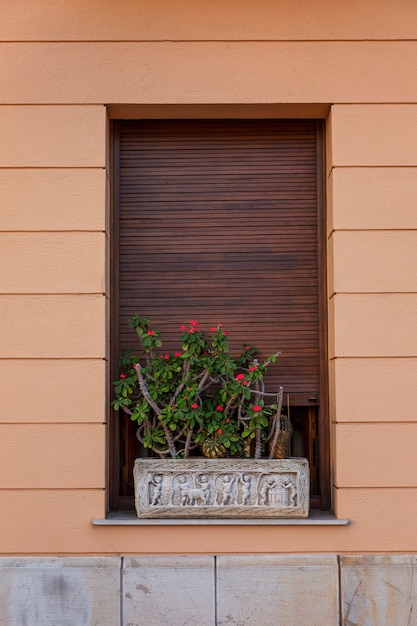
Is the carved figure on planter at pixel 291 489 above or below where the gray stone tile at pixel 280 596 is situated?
above

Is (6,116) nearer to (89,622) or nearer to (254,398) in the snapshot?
(254,398)

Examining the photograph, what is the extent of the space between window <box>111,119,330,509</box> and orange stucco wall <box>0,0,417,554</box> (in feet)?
0.87

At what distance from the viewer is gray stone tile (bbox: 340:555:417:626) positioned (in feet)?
18.9

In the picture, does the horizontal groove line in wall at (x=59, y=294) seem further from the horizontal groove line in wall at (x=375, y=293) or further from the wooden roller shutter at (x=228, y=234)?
the horizontal groove line in wall at (x=375, y=293)

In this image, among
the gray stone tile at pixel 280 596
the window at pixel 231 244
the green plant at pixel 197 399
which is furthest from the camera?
the window at pixel 231 244

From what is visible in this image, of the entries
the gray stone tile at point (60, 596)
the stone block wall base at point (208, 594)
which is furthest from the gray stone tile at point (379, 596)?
the gray stone tile at point (60, 596)

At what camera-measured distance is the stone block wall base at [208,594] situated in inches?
226

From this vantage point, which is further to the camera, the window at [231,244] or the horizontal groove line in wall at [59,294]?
the window at [231,244]

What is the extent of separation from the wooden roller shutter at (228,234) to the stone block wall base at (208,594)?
4.18ft

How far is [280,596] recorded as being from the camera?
18.9 feet

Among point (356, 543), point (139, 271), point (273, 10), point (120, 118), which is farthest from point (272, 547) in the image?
point (273, 10)

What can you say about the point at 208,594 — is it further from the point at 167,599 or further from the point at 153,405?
the point at 153,405

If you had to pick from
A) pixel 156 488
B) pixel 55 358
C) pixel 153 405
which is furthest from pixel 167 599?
pixel 55 358

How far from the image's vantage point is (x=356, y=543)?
5.81 m
